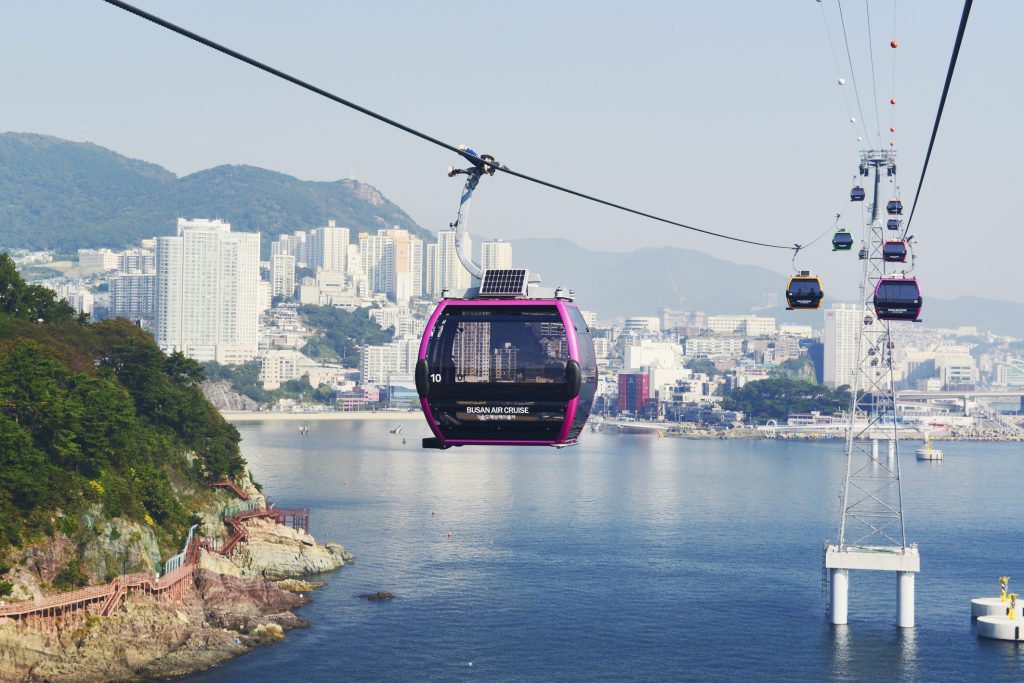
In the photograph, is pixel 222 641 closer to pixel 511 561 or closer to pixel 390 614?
pixel 390 614

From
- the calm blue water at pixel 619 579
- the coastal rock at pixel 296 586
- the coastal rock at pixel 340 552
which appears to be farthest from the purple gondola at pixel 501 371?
the coastal rock at pixel 340 552

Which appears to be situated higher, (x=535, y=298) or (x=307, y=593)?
(x=535, y=298)

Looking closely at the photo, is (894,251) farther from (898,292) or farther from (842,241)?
(898,292)

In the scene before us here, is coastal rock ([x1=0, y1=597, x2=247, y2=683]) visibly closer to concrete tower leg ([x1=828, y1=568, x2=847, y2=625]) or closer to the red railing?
the red railing

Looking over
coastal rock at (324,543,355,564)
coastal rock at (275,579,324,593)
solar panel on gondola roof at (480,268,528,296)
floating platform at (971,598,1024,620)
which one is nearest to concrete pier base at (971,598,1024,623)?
floating platform at (971,598,1024,620)

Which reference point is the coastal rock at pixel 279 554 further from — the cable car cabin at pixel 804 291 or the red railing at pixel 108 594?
the cable car cabin at pixel 804 291

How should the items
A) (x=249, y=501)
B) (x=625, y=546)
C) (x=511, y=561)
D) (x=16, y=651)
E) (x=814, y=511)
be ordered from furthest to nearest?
(x=814, y=511) < (x=625, y=546) < (x=511, y=561) < (x=249, y=501) < (x=16, y=651)

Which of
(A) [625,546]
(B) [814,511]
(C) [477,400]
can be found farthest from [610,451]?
(C) [477,400]

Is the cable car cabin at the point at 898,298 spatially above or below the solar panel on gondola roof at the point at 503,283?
above
